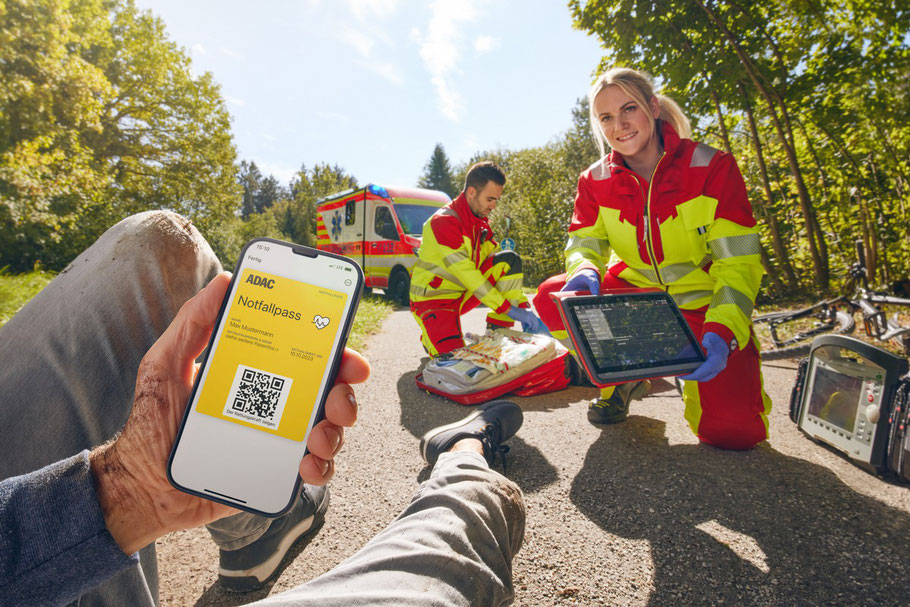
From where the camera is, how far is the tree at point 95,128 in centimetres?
985

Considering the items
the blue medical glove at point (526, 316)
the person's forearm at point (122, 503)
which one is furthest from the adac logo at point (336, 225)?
the person's forearm at point (122, 503)

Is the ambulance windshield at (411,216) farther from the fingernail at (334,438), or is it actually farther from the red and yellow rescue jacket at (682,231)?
the fingernail at (334,438)

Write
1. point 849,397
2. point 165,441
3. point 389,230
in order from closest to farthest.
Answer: point 165,441
point 849,397
point 389,230

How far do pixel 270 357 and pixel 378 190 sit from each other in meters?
9.08

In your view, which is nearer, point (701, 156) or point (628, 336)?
point (628, 336)

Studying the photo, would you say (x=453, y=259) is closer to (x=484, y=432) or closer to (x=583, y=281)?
(x=583, y=281)

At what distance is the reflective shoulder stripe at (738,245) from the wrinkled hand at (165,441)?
198 centimetres

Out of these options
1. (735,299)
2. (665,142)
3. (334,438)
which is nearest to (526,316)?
(665,142)

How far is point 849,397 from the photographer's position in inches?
78.0

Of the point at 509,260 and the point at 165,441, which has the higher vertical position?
the point at 509,260

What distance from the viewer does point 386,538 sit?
0.97 m

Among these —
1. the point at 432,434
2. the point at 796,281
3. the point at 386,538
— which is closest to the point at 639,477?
the point at 432,434

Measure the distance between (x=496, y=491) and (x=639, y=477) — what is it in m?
1.08

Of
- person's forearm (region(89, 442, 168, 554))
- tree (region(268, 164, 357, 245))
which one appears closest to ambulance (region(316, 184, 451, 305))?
person's forearm (region(89, 442, 168, 554))
